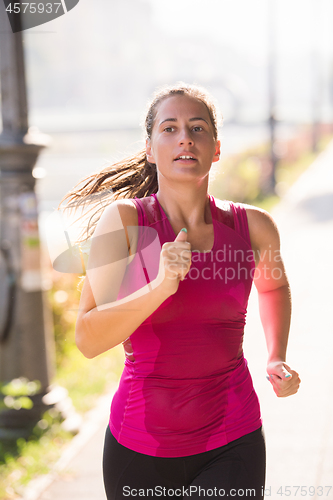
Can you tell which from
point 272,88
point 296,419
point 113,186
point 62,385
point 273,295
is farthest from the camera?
point 272,88

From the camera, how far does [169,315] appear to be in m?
1.53

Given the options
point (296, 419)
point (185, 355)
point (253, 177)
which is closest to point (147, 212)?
point (185, 355)

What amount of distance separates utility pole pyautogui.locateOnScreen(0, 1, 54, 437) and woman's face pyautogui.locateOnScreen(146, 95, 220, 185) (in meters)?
1.74

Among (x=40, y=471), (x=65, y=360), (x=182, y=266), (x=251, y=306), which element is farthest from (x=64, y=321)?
(x=182, y=266)

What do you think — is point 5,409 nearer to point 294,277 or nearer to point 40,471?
point 40,471

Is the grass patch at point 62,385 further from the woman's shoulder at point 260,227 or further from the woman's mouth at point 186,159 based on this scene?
the woman's mouth at point 186,159

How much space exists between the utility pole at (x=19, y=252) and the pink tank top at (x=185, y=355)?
5.90ft

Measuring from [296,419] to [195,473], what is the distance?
210 cm

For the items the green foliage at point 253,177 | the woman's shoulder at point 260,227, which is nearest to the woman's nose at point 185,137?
the woman's shoulder at point 260,227

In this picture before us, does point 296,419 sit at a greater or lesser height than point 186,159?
lesser

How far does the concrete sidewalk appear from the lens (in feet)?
9.57

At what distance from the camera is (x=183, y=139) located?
5.16 feet

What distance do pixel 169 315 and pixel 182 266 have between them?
242mm

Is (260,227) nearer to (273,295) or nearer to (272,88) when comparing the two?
(273,295)
